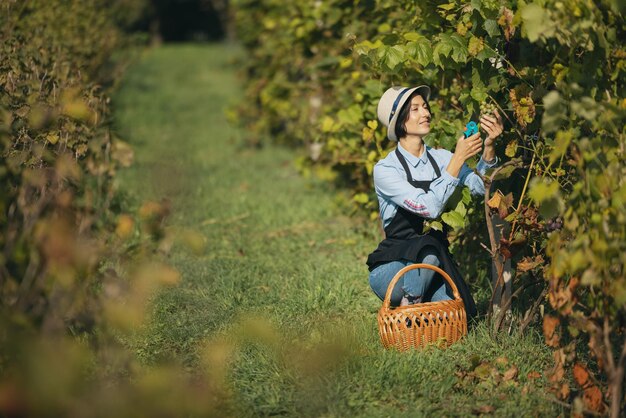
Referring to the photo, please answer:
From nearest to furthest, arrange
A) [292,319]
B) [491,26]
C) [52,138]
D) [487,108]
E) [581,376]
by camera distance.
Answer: [581,376] < [491,26] < [487,108] < [52,138] < [292,319]

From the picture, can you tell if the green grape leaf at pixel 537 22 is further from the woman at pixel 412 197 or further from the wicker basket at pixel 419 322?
the wicker basket at pixel 419 322

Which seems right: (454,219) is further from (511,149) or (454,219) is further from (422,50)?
(422,50)

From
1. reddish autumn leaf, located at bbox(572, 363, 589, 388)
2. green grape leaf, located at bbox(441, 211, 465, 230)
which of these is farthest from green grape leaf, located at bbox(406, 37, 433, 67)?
reddish autumn leaf, located at bbox(572, 363, 589, 388)

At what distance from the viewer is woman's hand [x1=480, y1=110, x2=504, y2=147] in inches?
169

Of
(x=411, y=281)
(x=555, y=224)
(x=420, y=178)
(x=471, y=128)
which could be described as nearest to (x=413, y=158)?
(x=420, y=178)

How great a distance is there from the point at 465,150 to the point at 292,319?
147 cm

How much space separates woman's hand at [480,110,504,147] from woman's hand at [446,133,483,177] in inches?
2.4

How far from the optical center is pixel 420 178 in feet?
14.9

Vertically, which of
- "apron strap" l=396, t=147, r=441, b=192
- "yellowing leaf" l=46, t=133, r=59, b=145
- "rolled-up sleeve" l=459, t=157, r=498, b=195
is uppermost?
"yellowing leaf" l=46, t=133, r=59, b=145

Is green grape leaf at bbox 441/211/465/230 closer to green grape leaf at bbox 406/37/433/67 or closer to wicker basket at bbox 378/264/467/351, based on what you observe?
wicker basket at bbox 378/264/467/351

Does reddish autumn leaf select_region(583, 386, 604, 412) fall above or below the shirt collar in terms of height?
below

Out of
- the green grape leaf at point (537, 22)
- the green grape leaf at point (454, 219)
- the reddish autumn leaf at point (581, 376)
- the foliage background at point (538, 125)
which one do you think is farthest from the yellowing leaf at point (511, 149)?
the reddish autumn leaf at point (581, 376)

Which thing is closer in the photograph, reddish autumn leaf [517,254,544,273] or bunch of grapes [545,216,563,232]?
bunch of grapes [545,216,563,232]

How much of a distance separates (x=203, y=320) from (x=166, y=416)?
237cm
